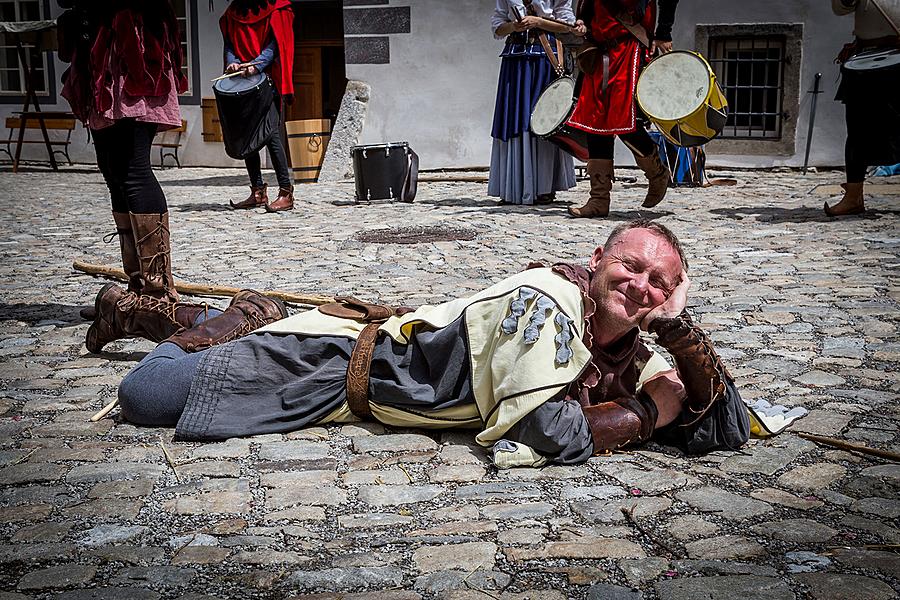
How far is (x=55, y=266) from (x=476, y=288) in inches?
110

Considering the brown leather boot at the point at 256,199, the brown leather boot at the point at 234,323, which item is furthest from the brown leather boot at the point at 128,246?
the brown leather boot at the point at 256,199

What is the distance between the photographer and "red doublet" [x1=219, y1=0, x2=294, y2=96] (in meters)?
8.81

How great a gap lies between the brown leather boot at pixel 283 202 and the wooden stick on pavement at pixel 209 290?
10.1 feet

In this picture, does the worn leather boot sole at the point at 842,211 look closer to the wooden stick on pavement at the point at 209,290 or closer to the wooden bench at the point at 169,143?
the wooden stick on pavement at the point at 209,290

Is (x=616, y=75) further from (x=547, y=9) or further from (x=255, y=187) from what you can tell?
(x=255, y=187)

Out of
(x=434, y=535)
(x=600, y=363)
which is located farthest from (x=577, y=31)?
(x=434, y=535)

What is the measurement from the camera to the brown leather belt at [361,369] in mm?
3180

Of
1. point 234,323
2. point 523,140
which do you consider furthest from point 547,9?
point 234,323

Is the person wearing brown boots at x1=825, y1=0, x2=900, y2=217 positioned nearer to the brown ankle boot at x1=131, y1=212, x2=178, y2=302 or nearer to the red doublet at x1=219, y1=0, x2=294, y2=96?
the red doublet at x1=219, y1=0, x2=294, y2=96

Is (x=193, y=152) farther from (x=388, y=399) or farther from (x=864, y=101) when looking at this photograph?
(x=388, y=399)

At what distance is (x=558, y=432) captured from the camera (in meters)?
2.86

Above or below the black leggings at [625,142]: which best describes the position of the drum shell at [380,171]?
below

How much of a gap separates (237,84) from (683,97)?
376 centimetres

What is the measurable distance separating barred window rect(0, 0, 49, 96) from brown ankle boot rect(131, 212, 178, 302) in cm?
1476
